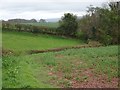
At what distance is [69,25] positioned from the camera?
173 ft

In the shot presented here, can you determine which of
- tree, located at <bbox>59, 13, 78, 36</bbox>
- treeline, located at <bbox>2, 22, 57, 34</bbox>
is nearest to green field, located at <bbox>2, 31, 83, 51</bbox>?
treeline, located at <bbox>2, 22, 57, 34</bbox>

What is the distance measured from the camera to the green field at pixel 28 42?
125 feet

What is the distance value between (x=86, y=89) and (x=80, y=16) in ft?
161

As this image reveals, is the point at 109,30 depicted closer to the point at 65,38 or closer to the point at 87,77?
the point at 87,77

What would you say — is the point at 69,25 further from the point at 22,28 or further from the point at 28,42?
the point at 28,42

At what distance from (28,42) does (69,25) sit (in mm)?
12463

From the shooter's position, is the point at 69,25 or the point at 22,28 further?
the point at 69,25

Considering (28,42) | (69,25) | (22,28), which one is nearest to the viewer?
(28,42)

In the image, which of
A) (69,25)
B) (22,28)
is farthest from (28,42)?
(69,25)

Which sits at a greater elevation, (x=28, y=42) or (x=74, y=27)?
(x=74, y=27)

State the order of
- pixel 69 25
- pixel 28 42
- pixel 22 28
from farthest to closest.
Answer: pixel 69 25
pixel 22 28
pixel 28 42

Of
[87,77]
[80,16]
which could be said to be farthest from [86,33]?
[87,77]

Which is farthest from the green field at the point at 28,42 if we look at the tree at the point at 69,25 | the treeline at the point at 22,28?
the tree at the point at 69,25

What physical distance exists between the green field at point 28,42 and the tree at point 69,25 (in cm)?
261
